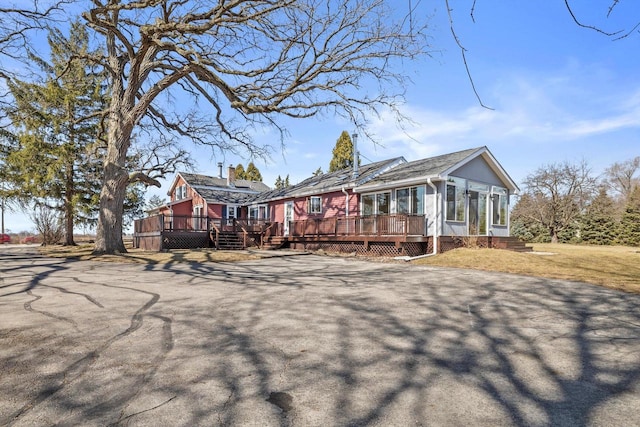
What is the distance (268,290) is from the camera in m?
7.03

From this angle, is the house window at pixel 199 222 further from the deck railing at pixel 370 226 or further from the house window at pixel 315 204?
the deck railing at pixel 370 226

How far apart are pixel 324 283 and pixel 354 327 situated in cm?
349

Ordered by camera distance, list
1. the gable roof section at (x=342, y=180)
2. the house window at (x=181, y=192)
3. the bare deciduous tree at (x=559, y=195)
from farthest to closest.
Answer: the house window at (x=181, y=192) → the bare deciduous tree at (x=559, y=195) → the gable roof section at (x=342, y=180)

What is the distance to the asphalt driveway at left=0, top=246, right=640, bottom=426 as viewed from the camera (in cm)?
244

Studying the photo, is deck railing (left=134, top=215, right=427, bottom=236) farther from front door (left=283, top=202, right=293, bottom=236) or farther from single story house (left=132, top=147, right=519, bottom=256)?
front door (left=283, top=202, right=293, bottom=236)

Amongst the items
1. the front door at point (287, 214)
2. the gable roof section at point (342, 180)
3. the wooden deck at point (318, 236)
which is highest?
the gable roof section at point (342, 180)

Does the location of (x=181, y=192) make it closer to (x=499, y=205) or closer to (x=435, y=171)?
(x=435, y=171)

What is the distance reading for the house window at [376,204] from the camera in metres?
18.1

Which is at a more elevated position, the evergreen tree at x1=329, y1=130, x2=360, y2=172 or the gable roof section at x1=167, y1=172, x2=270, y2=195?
the evergreen tree at x1=329, y1=130, x2=360, y2=172

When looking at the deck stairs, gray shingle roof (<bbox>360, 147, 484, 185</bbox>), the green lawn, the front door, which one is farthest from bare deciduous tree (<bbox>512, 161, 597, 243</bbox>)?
the deck stairs

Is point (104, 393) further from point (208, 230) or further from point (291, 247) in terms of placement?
point (208, 230)

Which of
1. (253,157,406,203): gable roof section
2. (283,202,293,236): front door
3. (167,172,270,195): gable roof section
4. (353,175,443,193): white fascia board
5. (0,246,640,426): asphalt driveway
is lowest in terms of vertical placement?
(0,246,640,426): asphalt driveway

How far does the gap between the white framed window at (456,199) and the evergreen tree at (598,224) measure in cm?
2344

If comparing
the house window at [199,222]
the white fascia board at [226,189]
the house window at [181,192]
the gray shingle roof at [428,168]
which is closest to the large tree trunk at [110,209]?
the house window at [199,222]
